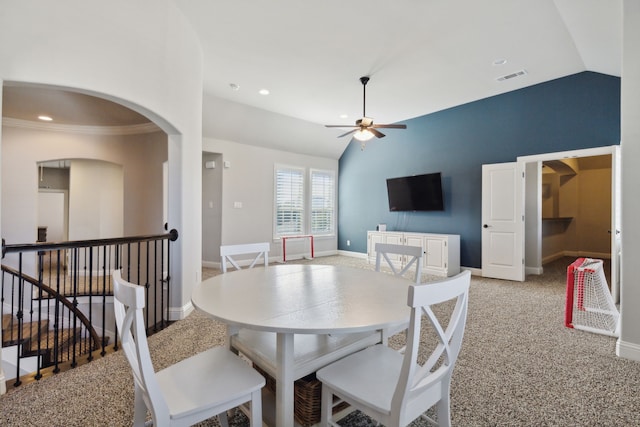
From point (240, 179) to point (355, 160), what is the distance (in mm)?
3060

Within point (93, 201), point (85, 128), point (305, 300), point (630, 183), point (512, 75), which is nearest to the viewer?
point (305, 300)

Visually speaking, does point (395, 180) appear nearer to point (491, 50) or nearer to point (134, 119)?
point (491, 50)

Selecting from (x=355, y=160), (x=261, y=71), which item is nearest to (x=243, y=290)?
(x=261, y=71)

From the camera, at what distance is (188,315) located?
331 centimetres

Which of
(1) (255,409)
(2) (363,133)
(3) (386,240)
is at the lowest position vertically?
(1) (255,409)

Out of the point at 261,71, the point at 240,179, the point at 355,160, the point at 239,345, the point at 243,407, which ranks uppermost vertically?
the point at 261,71

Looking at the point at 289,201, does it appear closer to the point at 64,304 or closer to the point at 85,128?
the point at 85,128

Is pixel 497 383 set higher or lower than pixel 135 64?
lower

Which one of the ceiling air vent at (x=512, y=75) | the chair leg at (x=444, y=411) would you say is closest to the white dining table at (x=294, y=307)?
the chair leg at (x=444, y=411)

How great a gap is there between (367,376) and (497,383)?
132cm

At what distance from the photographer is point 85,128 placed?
4.92m

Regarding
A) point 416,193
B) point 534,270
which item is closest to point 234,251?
point 416,193

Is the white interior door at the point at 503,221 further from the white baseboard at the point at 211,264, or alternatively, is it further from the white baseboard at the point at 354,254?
the white baseboard at the point at 211,264

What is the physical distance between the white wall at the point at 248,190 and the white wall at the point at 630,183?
5.56 m
